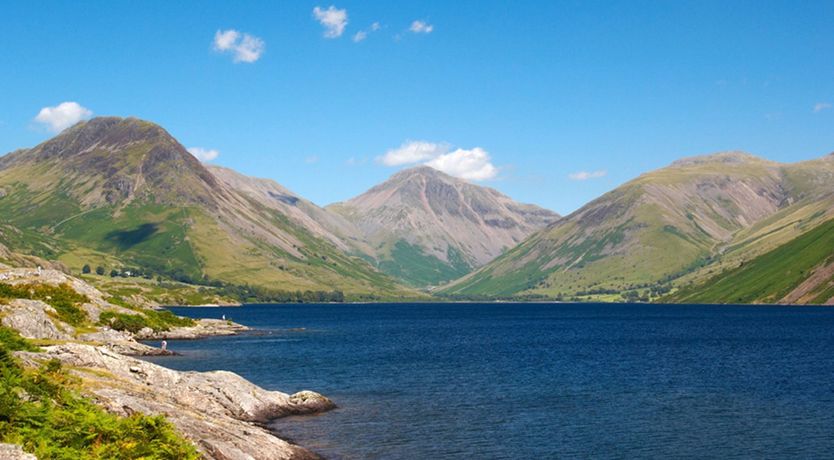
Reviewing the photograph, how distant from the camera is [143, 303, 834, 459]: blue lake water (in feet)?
214

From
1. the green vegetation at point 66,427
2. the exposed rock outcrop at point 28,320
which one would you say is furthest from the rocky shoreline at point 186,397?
the green vegetation at point 66,427

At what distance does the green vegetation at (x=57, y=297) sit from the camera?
419 feet

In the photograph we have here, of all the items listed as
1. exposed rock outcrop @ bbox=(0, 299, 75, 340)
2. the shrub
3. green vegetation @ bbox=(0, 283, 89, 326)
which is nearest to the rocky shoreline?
exposed rock outcrop @ bbox=(0, 299, 75, 340)

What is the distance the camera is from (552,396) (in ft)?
305

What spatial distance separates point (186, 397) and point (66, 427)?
3078 centimetres

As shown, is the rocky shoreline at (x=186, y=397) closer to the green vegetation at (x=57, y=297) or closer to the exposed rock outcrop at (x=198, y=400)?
the exposed rock outcrop at (x=198, y=400)

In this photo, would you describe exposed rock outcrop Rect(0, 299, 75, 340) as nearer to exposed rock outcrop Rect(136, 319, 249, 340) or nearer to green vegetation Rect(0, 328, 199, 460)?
exposed rock outcrop Rect(136, 319, 249, 340)

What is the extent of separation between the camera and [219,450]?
4969cm

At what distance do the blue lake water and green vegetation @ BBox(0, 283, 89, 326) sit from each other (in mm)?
20569

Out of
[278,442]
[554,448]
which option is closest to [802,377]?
[554,448]

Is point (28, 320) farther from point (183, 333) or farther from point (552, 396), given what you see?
point (183, 333)

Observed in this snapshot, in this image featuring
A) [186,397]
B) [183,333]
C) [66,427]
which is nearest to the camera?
[66,427]

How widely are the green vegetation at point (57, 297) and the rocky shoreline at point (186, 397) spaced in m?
23.9

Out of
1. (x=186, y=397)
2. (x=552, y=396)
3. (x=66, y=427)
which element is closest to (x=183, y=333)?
(x=552, y=396)
